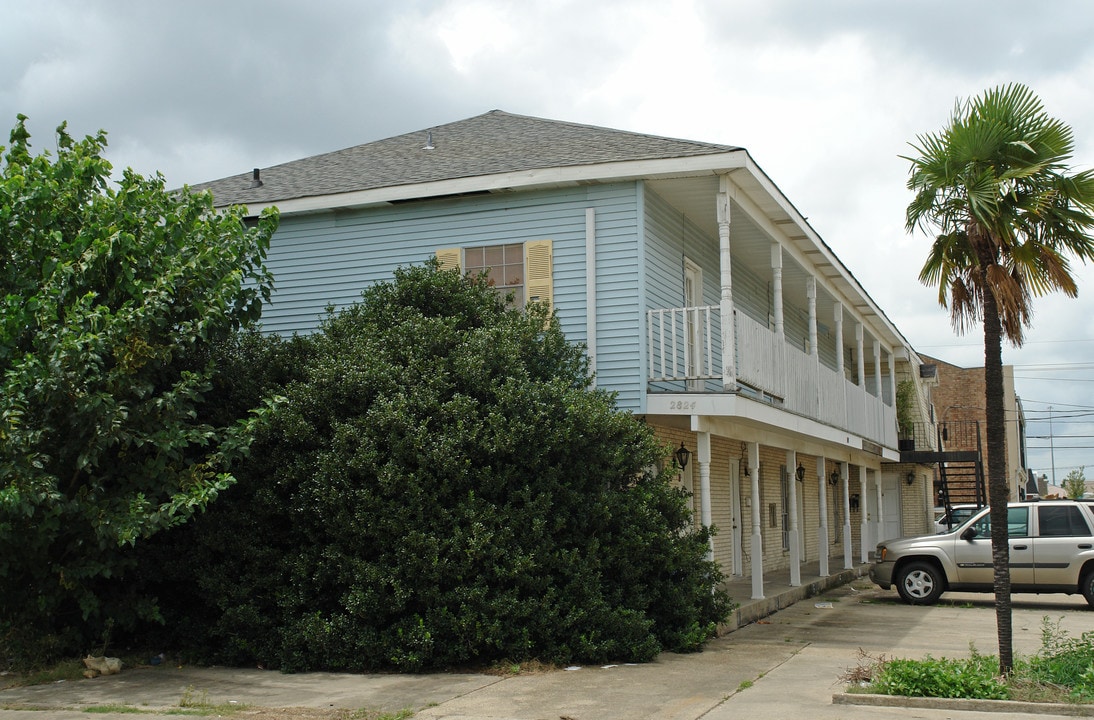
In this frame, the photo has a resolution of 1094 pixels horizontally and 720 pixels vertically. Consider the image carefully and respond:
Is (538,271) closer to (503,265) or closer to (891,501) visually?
(503,265)

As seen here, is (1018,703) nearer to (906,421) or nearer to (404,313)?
(404,313)

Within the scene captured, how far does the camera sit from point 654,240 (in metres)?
14.1

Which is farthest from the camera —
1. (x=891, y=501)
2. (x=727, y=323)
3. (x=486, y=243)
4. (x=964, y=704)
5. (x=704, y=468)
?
(x=891, y=501)

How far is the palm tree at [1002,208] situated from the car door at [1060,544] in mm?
8506

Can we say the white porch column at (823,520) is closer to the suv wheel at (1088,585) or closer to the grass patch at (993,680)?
the suv wheel at (1088,585)

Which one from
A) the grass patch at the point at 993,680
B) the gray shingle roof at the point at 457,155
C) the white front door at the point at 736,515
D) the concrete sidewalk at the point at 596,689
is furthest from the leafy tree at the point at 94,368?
the white front door at the point at 736,515

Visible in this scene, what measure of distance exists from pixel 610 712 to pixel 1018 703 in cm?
296

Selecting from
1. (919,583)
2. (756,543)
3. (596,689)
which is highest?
(756,543)

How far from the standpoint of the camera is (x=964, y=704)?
25.9 ft

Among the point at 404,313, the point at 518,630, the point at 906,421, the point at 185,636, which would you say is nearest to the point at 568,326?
the point at 404,313

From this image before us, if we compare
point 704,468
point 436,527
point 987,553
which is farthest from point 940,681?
point 987,553

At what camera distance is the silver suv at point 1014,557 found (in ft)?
53.5

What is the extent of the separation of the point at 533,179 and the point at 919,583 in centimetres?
921

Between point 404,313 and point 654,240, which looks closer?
point 404,313
